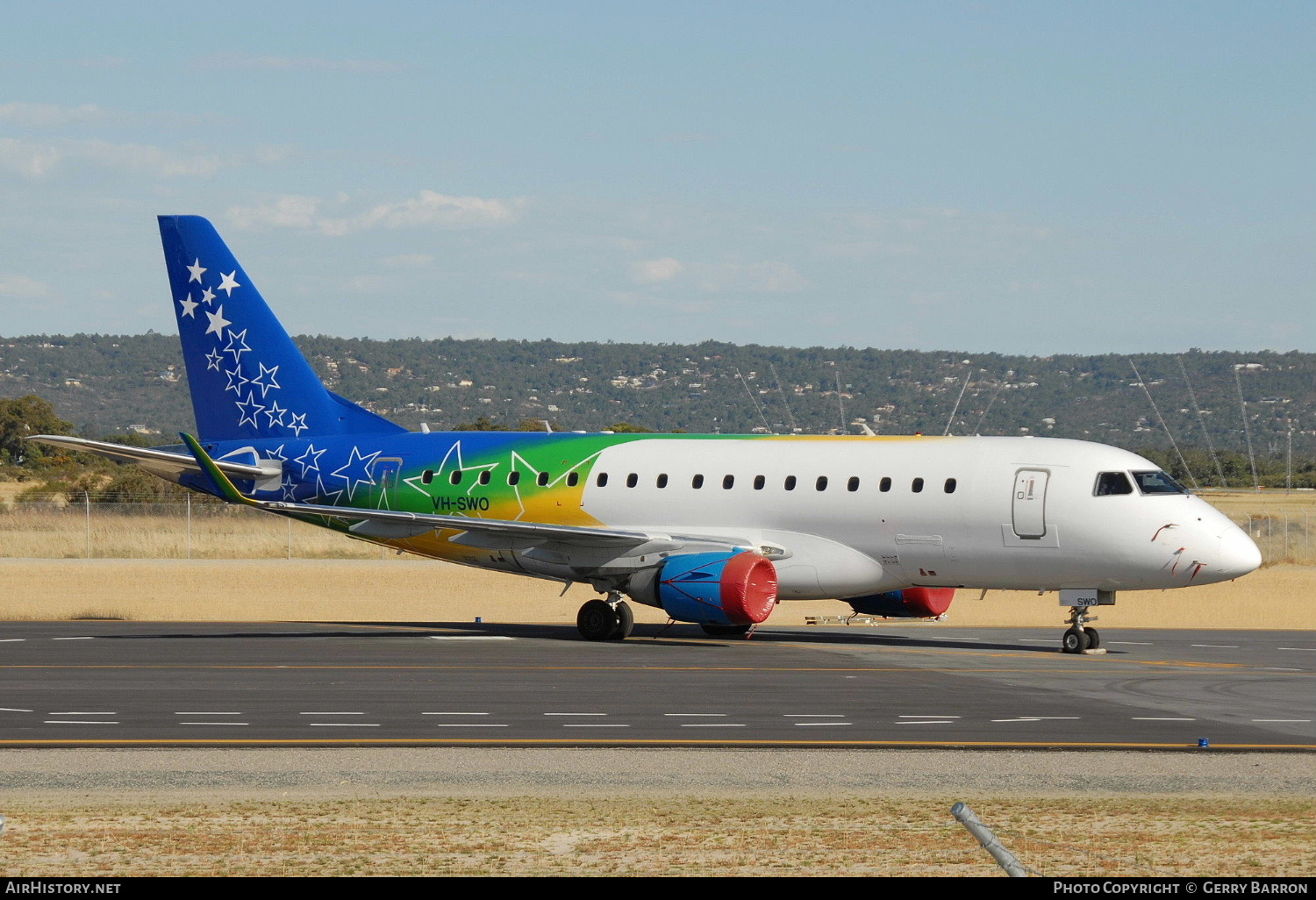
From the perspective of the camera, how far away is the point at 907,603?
34156mm

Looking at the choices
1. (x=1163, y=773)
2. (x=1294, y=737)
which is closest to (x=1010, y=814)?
(x=1163, y=773)

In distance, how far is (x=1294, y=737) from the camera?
62.3 feet

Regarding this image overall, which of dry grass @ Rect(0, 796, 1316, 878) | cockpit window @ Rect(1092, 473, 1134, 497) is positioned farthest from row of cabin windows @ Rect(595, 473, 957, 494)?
dry grass @ Rect(0, 796, 1316, 878)

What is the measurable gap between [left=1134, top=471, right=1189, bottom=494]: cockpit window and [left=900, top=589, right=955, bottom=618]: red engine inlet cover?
4.76 m

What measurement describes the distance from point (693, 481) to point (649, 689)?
10595 mm

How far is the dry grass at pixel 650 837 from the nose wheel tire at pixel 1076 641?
15188 millimetres

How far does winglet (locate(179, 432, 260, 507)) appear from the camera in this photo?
109 ft

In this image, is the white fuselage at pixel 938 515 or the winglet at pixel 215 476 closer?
the white fuselage at pixel 938 515

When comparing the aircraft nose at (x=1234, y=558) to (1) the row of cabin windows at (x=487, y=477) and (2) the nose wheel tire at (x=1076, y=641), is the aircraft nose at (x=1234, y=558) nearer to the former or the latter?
(2) the nose wheel tire at (x=1076, y=641)

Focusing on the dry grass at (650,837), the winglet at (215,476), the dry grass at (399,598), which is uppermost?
the winglet at (215,476)

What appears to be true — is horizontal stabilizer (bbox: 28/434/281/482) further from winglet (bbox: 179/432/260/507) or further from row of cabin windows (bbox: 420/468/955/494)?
row of cabin windows (bbox: 420/468/955/494)

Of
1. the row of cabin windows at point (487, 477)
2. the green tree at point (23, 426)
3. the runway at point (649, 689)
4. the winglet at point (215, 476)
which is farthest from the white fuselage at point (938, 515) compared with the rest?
the green tree at point (23, 426)

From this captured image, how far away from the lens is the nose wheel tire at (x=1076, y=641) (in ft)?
97.9

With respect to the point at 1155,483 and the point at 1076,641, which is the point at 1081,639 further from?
the point at 1155,483
